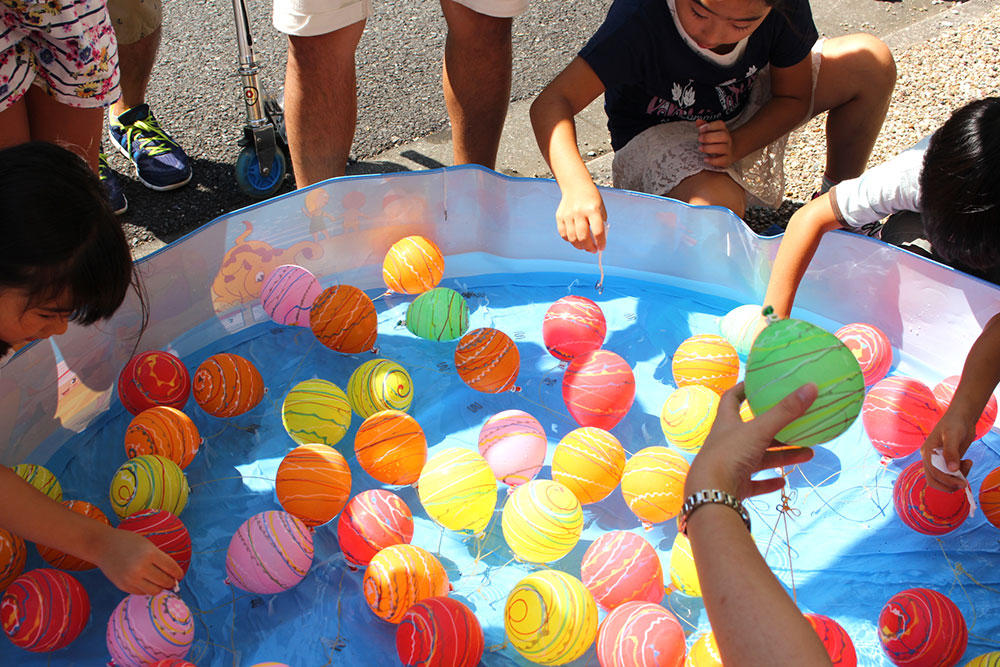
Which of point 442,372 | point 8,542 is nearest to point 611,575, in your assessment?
Answer: point 442,372

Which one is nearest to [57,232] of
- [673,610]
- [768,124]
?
[673,610]

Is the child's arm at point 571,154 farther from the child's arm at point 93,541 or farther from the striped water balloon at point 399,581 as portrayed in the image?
the child's arm at point 93,541

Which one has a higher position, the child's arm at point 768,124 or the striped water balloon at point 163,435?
the child's arm at point 768,124

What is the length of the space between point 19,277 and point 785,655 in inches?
53.0

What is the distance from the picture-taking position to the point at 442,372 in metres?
2.27

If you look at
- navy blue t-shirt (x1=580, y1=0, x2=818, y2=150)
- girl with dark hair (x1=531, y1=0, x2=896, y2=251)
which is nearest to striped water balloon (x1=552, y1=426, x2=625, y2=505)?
girl with dark hair (x1=531, y1=0, x2=896, y2=251)

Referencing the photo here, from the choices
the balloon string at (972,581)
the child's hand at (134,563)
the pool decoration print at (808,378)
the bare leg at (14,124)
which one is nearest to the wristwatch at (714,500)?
the pool decoration print at (808,378)

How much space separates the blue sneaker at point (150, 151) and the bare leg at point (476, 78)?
972mm

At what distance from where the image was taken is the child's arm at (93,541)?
150 cm

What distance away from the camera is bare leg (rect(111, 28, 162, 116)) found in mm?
2773

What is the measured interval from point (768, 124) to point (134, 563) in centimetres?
208

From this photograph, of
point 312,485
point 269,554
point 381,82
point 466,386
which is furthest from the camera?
point 381,82

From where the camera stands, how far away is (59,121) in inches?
81.7

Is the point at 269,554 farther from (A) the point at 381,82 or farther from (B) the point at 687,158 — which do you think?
(A) the point at 381,82
